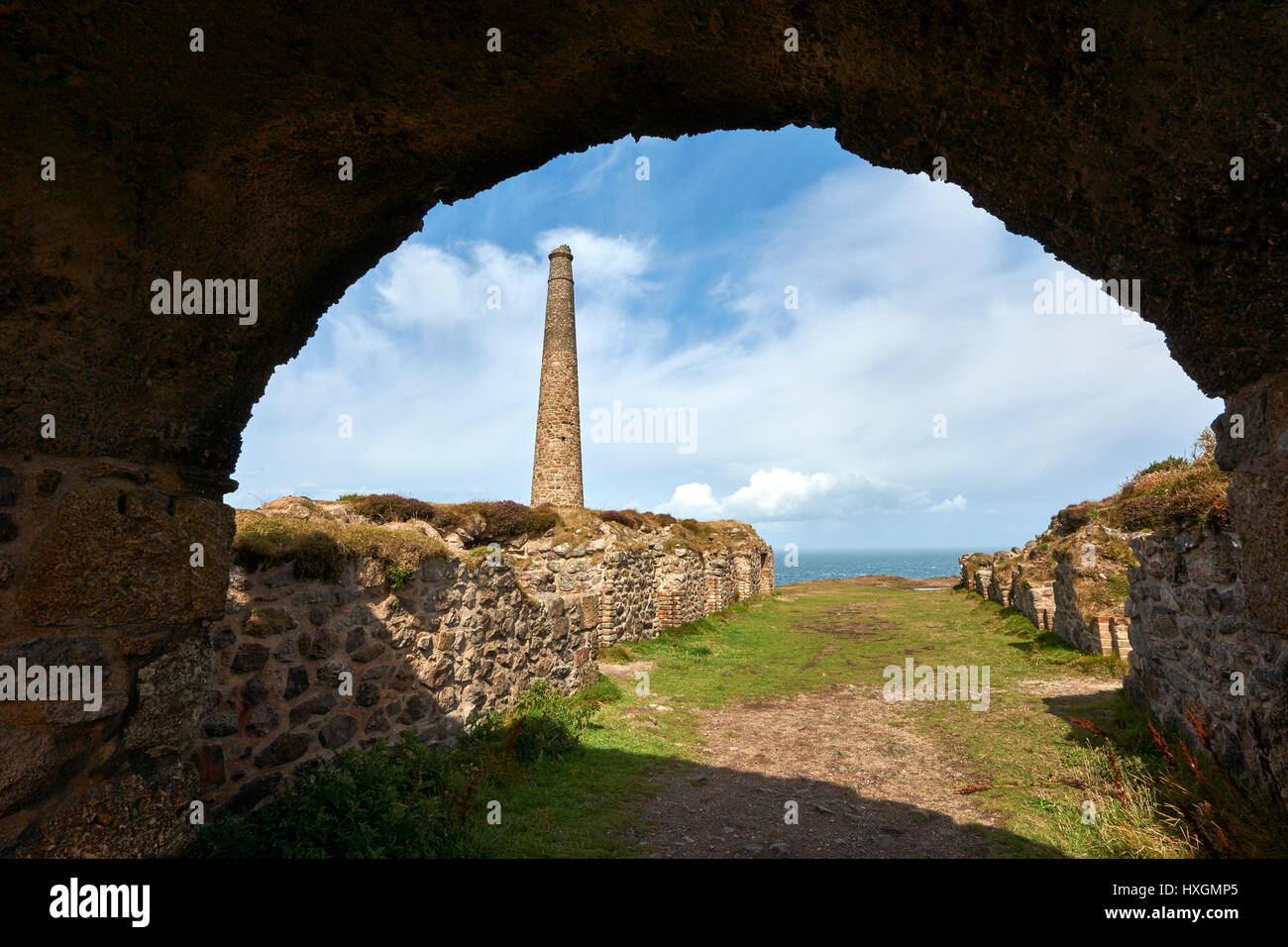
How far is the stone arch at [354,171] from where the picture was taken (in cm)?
207

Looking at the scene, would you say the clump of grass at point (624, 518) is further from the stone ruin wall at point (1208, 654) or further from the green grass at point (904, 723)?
the stone ruin wall at point (1208, 654)

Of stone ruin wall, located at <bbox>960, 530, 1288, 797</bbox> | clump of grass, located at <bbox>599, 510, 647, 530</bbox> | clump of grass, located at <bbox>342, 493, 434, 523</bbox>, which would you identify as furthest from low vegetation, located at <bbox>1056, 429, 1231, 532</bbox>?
clump of grass, located at <bbox>342, 493, 434, 523</bbox>

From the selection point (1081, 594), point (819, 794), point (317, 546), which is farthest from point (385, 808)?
point (1081, 594)

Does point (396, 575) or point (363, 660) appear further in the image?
point (396, 575)

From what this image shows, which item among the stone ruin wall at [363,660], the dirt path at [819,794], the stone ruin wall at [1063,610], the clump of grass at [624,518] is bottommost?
the dirt path at [819,794]

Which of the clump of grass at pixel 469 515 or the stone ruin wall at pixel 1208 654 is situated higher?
the clump of grass at pixel 469 515

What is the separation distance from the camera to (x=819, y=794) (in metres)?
5.62

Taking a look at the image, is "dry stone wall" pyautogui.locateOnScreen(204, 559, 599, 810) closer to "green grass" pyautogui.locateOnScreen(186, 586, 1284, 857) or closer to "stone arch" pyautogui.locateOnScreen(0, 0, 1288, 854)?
"green grass" pyautogui.locateOnScreen(186, 586, 1284, 857)

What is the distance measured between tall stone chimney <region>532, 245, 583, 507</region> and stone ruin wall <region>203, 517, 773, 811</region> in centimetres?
1606

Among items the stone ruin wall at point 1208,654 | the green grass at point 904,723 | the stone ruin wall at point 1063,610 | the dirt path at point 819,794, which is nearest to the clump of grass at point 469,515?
the green grass at point 904,723

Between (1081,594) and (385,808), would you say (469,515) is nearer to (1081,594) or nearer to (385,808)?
(385,808)

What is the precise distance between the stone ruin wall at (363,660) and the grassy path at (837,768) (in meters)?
1.19

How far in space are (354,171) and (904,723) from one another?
27.1ft
